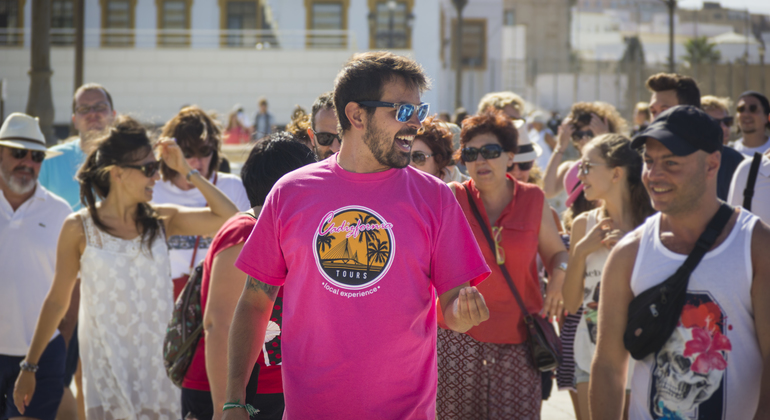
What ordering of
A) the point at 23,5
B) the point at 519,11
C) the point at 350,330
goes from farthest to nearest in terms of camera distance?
the point at 519,11, the point at 23,5, the point at 350,330

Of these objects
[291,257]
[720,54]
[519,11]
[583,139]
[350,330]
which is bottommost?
[350,330]

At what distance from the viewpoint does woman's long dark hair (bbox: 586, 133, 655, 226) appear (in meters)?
4.54

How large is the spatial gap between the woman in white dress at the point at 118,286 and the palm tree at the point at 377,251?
221 centimetres

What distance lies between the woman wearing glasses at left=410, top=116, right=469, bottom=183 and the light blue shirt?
3.14 m

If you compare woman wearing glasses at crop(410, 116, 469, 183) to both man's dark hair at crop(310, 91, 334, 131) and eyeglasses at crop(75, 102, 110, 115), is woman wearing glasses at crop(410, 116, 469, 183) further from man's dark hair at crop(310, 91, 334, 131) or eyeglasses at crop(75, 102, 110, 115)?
eyeglasses at crop(75, 102, 110, 115)

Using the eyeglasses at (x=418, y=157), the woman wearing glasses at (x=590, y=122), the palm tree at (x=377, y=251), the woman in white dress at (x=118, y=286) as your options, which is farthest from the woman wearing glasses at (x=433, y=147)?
the woman wearing glasses at (x=590, y=122)

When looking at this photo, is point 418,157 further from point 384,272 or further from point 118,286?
point 384,272

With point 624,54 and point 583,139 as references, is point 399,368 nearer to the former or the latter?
point 583,139

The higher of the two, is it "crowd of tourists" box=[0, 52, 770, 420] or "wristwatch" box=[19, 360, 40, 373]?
"crowd of tourists" box=[0, 52, 770, 420]

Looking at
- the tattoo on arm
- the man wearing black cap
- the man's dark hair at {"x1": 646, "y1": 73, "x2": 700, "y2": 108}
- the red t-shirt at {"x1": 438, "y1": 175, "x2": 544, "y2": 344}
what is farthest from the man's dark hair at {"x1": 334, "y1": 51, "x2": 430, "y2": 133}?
the man wearing black cap

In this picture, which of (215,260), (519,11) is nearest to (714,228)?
(215,260)

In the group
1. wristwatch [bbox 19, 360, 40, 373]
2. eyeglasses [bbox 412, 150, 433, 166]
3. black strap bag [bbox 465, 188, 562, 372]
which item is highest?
eyeglasses [bbox 412, 150, 433, 166]

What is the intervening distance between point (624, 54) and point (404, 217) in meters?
36.3

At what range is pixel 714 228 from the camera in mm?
2709
